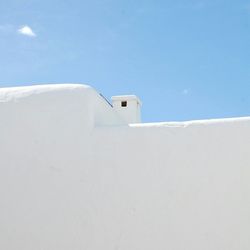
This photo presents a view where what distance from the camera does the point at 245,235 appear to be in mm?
5305

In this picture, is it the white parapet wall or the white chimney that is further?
the white chimney

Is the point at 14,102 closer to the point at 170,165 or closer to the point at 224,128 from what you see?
the point at 170,165

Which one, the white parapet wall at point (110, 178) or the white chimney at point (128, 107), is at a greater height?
the white chimney at point (128, 107)

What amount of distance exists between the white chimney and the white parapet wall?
3.53m

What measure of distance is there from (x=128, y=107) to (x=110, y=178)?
4.61 meters

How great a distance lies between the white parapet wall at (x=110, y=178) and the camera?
550 cm

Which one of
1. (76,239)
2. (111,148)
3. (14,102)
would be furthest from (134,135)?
(14,102)

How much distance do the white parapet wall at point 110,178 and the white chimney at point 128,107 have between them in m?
3.53

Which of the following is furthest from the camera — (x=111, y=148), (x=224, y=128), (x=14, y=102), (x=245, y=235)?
(x=14, y=102)

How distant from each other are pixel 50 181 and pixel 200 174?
2210 millimetres

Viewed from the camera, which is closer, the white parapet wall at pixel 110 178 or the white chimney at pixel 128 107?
the white parapet wall at pixel 110 178

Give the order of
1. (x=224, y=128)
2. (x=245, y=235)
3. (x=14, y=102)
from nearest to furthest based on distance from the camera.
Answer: (x=245, y=235)
(x=224, y=128)
(x=14, y=102)

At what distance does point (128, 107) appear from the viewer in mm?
10422

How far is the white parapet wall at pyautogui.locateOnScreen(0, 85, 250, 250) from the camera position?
550 centimetres
